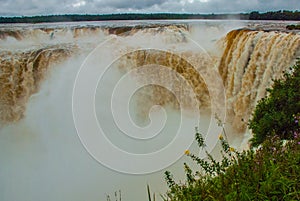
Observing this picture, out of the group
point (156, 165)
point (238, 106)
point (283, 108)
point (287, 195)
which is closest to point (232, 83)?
point (238, 106)

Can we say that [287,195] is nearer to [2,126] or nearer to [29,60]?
[2,126]

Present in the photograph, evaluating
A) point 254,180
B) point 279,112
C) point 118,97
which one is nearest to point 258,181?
point 254,180

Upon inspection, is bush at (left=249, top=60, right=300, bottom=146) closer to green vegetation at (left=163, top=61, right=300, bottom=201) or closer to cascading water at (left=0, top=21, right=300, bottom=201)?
green vegetation at (left=163, top=61, right=300, bottom=201)

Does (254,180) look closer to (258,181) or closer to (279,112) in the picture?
(258,181)

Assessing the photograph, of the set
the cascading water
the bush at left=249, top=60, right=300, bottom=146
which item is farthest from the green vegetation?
the cascading water

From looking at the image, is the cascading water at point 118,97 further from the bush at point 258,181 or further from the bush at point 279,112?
the bush at point 258,181

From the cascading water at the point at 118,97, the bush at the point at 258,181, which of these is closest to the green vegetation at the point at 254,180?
the bush at the point at 258,181

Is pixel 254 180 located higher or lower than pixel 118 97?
lower
